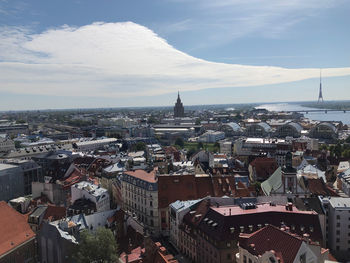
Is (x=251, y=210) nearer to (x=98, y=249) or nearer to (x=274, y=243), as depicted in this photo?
(x=274, y=243)

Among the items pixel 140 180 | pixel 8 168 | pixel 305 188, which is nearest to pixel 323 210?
pixel 305 188

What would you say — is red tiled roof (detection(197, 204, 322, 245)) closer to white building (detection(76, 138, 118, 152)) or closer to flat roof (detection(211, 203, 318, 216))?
flat roof (detection(211, 203, 318, 216))

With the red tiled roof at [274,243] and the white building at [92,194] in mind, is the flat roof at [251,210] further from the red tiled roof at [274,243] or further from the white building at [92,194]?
the white building at [92,194]

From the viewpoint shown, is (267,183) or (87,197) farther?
(267,183)

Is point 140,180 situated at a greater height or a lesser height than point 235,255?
greater

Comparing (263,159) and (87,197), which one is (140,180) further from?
(263,159)

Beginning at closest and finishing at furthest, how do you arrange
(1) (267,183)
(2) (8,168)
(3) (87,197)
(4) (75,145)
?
(3) (87,197) < (1) (267,183) < (2) (8,168) < (4) (75,145)
